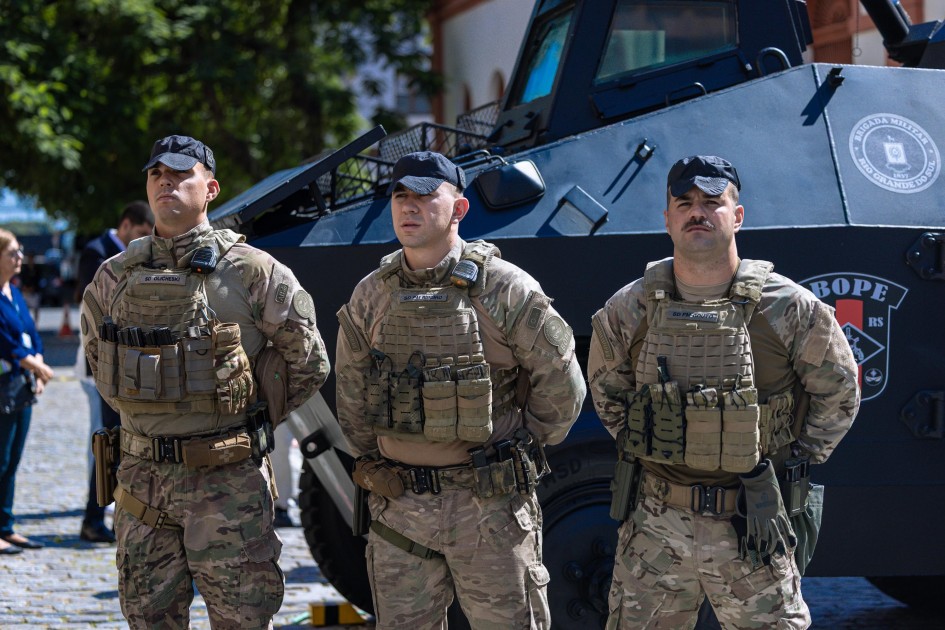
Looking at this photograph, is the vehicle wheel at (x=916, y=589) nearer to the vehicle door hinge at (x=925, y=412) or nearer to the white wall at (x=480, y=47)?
the vehicle door hinge at (x=925, y=412)

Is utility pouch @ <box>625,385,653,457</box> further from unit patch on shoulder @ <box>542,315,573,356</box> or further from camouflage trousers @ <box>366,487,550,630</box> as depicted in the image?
camouflage trousers @ <box>366,487,550,630</box>

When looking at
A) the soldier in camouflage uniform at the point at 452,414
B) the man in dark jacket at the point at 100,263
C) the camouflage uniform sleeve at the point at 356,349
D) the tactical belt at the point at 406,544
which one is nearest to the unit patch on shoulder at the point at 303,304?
the camouflage uniform sleeve at the point at 356,349

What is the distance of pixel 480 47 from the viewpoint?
61.2 ft

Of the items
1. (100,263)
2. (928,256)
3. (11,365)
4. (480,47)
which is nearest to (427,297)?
(928,256)

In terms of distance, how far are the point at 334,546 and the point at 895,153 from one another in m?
2.77

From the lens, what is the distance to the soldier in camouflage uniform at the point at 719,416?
347cm

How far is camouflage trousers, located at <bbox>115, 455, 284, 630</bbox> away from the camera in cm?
381

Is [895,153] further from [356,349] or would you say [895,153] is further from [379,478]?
[379,478]

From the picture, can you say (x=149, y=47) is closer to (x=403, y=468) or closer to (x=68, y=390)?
(x=68, y=390)

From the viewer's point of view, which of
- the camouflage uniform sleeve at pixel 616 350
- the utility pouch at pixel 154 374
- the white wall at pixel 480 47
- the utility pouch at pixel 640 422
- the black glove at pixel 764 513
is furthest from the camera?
the white wall at pixel 480 47

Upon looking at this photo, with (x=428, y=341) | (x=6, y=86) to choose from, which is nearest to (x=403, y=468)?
(x=428, y=341)

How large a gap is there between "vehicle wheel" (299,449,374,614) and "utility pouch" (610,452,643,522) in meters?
1.98

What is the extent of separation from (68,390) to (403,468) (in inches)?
473

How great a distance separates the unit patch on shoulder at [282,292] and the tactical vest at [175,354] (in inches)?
6.7
